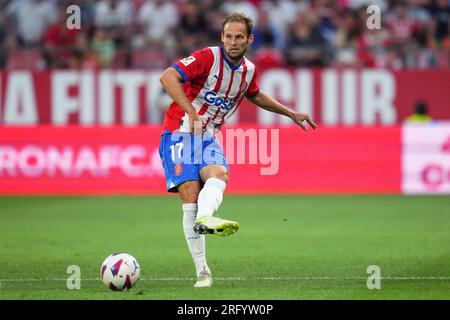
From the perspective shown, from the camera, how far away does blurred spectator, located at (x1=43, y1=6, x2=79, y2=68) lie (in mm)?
20031

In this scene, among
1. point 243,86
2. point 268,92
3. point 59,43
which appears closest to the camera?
point 243,86

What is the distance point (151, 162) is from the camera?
17.8 meters

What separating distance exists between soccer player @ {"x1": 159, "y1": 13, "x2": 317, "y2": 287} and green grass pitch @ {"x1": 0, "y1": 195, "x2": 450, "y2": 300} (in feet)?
2.44

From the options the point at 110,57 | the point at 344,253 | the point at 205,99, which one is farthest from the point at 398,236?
the point at 110,57

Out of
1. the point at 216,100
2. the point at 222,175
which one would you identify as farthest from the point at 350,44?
the point at 222,175

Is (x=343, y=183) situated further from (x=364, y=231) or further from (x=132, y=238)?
(x=132, y=238)

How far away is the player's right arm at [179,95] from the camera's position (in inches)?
321

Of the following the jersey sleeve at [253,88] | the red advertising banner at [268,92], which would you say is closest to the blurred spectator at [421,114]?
the red advertising banner at [268,92]

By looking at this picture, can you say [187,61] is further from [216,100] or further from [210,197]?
[210,197]

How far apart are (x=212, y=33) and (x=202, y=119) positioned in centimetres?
1208

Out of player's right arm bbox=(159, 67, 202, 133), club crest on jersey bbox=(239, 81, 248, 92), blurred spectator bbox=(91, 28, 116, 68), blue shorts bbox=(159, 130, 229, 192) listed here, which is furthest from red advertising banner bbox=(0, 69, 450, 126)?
player's right arm bbox=(159, 67, 202, 133)

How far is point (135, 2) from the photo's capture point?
71.0ft

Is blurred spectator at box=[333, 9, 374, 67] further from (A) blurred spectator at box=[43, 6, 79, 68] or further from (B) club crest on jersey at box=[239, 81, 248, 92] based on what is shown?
(B) club crest on jersey at box=[239, 81, 248, 92]

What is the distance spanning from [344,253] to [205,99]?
314 centimetres
